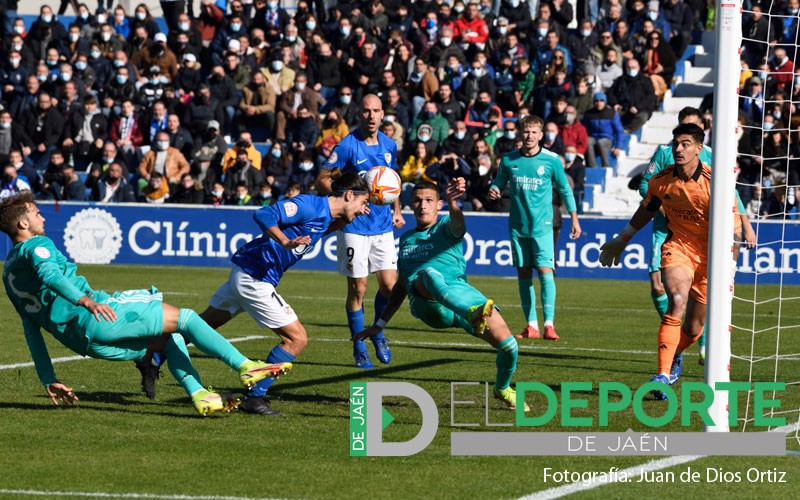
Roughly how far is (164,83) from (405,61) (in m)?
5.55

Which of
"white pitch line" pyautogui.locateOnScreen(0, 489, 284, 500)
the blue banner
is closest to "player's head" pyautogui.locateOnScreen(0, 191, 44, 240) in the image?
"white pitch line" pyautogui.locateOnScreen(0, 489, 284, 500)

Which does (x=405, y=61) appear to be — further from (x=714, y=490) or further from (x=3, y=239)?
(x=714, y=490)

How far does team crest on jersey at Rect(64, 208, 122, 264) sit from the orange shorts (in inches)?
653

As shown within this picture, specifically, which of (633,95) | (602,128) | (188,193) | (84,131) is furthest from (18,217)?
(84,131)

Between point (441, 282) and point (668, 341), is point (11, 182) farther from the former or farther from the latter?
point (668, 341)

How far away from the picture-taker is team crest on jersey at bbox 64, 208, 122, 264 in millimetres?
25031

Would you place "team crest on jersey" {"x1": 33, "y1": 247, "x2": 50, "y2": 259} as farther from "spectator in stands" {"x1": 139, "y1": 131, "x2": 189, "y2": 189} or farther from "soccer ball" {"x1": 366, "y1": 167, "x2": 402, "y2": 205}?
"spectator in stands" {"x1": 139, "y1": 131, "x2": 189, "y2": 189}

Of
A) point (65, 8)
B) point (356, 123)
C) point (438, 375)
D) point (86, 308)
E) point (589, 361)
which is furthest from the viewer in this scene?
point (65, 8)

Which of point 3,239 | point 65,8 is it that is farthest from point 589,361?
point 65,8

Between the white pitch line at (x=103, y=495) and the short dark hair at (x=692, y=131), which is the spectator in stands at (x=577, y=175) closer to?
the short dark hair at (x=692, y=131)

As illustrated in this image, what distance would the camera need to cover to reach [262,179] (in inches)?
1016

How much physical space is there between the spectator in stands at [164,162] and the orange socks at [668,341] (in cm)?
1825

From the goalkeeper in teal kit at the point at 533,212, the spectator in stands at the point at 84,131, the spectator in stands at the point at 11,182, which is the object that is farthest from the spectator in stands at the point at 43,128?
the goalkeeper in teal kit at the point at 533,212

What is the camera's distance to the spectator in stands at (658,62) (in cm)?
2766
